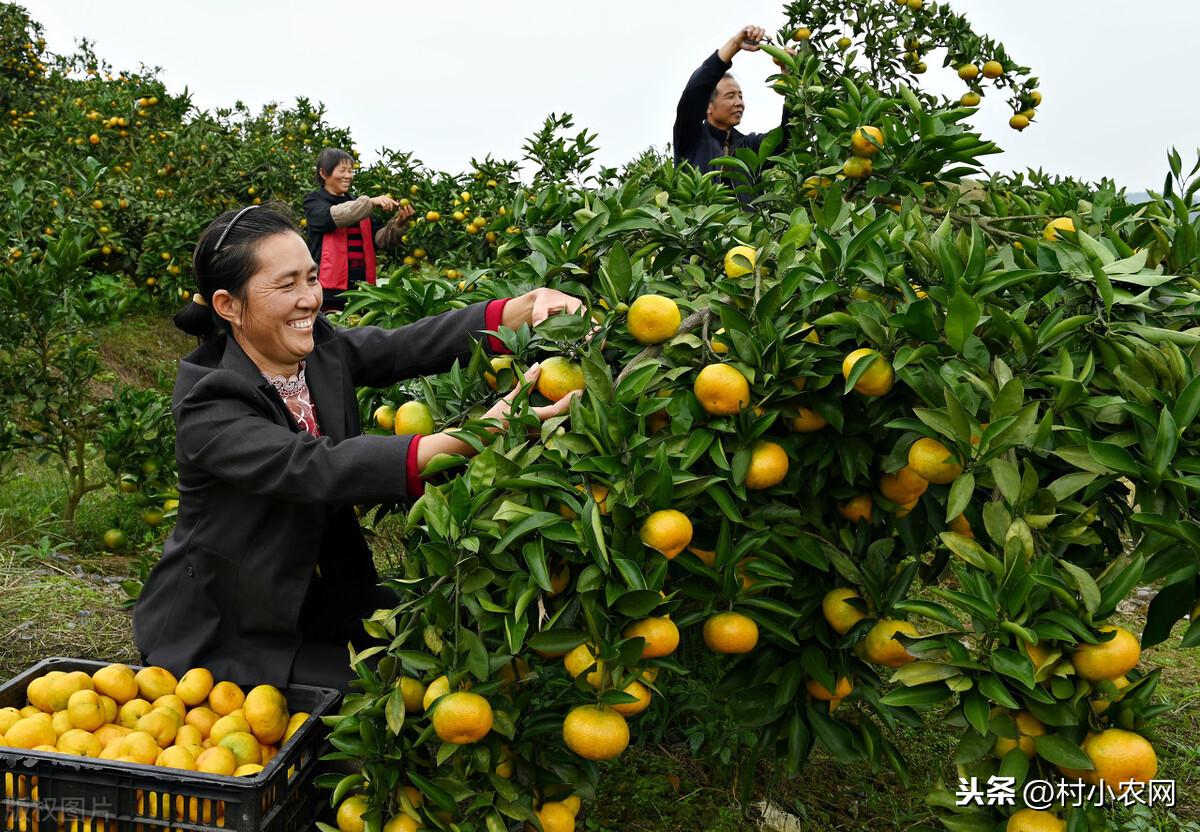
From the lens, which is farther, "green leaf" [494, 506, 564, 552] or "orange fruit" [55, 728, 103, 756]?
"orange fruit" [55, 728, 103, 756]

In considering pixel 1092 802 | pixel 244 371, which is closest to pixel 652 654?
pixel 1092 802

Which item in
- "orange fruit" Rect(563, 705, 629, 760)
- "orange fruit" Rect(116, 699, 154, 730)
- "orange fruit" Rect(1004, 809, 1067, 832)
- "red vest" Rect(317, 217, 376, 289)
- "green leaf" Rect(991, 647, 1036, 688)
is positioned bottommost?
"orange fruit" Rect(116, 699, 154, 730)

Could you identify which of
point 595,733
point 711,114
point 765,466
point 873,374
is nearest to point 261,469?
point 595,733

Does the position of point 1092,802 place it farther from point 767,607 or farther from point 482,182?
point 482,182

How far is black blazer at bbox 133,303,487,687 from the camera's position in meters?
1.82

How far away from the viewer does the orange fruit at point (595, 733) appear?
1.45 m

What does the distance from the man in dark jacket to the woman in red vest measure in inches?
89.0

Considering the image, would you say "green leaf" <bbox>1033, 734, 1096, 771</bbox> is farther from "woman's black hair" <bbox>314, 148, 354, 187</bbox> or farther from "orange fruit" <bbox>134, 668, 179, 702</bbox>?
"woman's black hair" <bbox>314, 148, 354, 187</bbox>

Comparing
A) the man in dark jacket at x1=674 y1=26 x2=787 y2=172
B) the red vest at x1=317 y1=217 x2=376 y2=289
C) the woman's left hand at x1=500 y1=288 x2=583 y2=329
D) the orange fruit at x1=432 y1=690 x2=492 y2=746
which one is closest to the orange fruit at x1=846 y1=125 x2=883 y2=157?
the woman's left hand at x1=500 y1=288 x2=583 y2=329

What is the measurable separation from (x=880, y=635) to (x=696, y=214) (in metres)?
0.88

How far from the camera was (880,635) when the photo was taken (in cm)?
168

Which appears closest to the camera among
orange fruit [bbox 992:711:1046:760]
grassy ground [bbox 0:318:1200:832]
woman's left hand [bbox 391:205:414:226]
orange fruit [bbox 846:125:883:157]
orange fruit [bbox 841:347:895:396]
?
orange fruit [bbox 992:711:1046:760]

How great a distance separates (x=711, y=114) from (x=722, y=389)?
343cm

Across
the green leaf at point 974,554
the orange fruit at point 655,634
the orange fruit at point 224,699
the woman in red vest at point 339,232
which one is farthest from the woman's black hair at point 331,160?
the green leaf at point 974,554
